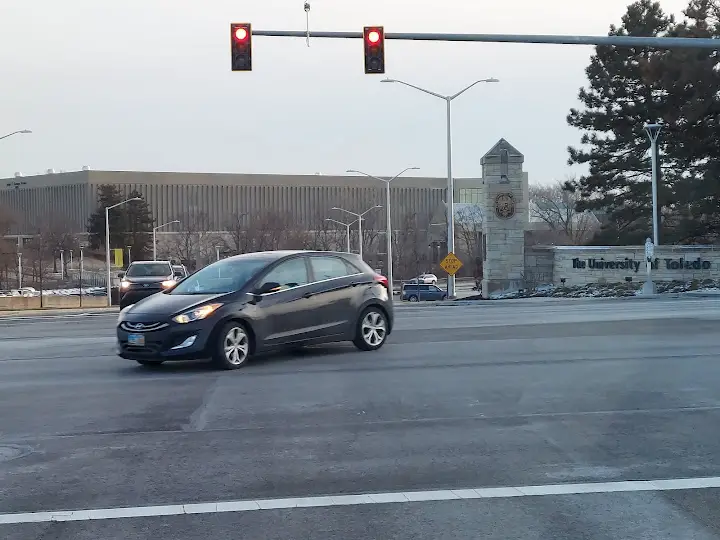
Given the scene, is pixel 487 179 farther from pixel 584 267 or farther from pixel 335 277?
pixel 335 277

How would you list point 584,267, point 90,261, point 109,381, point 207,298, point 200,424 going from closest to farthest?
point 200,424 → point 109,381 → point 207,298 → point 584,267 → point 90,261

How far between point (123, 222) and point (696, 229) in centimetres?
5841

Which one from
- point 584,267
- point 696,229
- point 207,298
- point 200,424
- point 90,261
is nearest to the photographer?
point 200,424

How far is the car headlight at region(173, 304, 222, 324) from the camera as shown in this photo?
11977 millimetres

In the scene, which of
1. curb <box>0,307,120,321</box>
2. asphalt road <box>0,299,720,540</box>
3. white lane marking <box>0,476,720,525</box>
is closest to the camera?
asphalt road <box>0,299,720,540</box>

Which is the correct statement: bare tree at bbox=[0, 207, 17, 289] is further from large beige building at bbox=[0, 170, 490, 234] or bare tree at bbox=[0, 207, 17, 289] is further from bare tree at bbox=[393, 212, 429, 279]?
large beige building at bbox=[0, 170, 490, 234]

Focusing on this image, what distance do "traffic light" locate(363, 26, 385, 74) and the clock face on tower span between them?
22.5m

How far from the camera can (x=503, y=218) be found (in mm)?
41094

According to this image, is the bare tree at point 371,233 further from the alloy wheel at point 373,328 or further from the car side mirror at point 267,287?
the car side mirror at point 267,287

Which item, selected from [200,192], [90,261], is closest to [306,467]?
[90,261]

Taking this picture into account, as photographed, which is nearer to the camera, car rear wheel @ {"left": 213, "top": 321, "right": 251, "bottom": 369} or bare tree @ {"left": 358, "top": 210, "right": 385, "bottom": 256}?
car rear wheel @ {"left": 213, "top": 321, "right": 251, "bottom": 369}

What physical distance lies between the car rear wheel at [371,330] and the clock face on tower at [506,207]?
27.4 meters

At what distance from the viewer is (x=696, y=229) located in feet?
148

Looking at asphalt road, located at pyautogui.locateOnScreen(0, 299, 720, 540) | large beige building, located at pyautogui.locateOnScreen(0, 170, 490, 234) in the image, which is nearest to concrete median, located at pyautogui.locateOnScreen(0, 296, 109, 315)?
asphalt road, located at pyautogui.locateOnScreen(0, 299, 720, 540)
